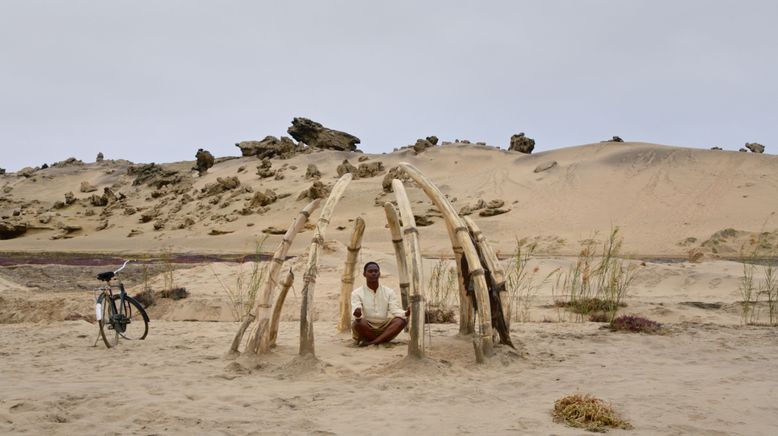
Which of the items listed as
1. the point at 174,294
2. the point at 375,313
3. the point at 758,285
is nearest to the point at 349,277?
the point at 375,313

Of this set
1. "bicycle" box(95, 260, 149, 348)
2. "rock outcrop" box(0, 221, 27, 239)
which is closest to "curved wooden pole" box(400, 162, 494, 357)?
"bicycle" box(95, 260, 149, 348)

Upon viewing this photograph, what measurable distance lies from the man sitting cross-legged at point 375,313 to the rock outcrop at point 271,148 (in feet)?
114

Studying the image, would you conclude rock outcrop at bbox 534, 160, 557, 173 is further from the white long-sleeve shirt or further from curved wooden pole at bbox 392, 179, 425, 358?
curved wooden pole at bbox 392, 179, 425, 358

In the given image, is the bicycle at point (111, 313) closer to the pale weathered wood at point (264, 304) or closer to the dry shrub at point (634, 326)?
the pale weathered wood at point (264, 304)

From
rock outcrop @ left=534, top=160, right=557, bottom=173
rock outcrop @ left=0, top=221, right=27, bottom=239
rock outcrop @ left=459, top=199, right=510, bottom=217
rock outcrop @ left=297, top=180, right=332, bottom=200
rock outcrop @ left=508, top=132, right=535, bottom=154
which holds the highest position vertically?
rock outcrop @ left=508, top=132, right=535, bottom=154

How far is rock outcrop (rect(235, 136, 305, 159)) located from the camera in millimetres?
41625

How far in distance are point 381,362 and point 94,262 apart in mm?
15772

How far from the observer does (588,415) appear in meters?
3.99

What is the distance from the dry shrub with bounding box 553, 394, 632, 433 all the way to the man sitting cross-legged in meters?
2.65

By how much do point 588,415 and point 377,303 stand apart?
9.99 ft

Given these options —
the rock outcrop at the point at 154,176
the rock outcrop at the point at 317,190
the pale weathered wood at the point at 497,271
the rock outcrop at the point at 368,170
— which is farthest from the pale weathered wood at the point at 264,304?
the rock outcrop at the point at 154,176

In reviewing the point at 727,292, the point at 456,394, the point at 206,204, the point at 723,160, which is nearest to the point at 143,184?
the point at 206,204

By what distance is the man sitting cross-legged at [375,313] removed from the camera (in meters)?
6.59

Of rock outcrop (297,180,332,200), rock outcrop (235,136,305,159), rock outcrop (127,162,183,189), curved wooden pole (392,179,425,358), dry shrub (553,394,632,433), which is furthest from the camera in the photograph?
rock outcrop (235,136,305,159)
